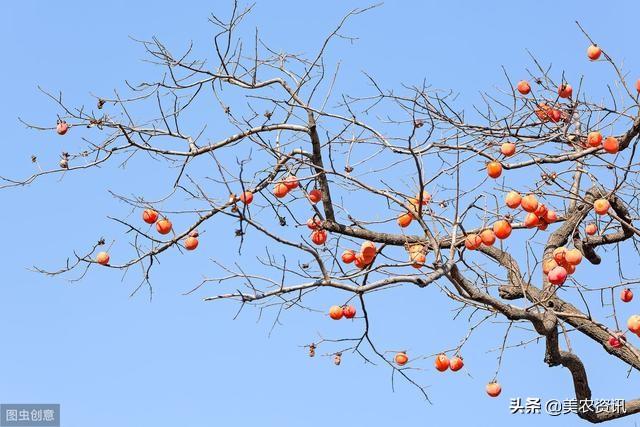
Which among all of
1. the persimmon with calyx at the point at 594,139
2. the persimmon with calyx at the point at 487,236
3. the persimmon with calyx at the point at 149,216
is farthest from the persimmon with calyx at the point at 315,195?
the persimmon with calyx at the point at 594,139

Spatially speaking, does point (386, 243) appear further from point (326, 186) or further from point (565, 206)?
point (565, 206)

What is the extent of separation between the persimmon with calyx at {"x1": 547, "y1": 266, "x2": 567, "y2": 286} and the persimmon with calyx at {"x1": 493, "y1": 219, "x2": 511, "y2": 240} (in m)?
0.26

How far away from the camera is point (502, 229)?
12.9 feet

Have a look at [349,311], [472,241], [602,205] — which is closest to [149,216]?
[349,311]

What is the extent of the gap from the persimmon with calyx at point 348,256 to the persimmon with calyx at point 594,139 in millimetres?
1277

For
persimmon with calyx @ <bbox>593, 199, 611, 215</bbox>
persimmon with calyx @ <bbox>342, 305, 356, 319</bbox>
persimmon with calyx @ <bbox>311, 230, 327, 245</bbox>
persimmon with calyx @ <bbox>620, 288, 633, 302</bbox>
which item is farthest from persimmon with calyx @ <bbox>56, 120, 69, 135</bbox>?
persimmon with calyx @ <bbox>620, 288, 633, 302</bbox>

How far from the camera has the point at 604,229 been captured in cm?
490

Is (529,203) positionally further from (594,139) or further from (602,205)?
(594,139)

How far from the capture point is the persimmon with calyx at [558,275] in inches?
→ 155

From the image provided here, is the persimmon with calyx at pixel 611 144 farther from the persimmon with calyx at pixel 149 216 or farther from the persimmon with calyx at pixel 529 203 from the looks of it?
the persimmon with calyx at pixel 149 216

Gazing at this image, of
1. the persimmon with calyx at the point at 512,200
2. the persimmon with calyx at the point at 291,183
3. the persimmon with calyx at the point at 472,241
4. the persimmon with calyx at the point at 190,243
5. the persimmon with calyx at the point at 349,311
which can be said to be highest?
the persimmon with calyx at the point at 291,183

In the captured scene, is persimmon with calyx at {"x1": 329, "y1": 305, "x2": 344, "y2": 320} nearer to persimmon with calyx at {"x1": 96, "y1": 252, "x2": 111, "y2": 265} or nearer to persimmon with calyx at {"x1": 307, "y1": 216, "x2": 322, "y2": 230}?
persimmon with calyx at {"x1": 307, "y1": 216, "x2": 322, "y2": 230}

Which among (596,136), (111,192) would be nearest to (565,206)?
(596,136)

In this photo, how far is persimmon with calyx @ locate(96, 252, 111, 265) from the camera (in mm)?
4562
